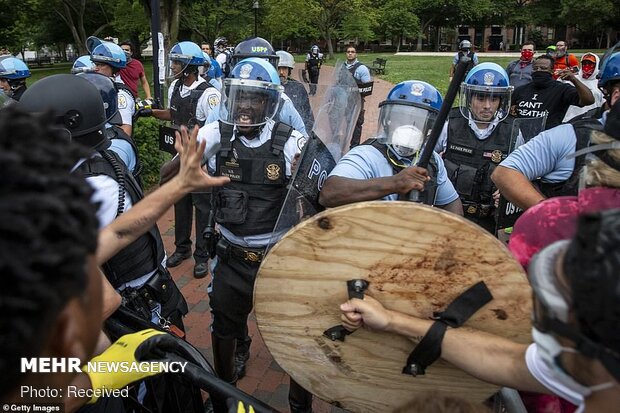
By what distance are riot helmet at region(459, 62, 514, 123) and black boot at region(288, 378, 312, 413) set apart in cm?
241

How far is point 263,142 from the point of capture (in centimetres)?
300

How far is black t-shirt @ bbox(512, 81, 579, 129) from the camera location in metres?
5.45

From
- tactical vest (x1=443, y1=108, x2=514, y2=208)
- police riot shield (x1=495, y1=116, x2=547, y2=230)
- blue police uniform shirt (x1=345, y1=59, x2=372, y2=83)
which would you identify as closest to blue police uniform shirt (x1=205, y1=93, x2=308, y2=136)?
tactical vest (x1=443, y1=108, x2=514, y2=208)

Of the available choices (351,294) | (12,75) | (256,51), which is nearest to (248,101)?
(351,294)

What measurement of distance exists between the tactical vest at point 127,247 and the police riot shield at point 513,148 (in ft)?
6.99

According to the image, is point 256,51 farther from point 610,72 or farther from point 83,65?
point 610,72

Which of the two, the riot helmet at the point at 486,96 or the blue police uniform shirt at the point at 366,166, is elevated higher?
the riot helmet at the point at 486,96

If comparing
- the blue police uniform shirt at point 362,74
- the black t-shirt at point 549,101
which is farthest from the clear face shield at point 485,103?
the blue police uniform shirt at point 362,74

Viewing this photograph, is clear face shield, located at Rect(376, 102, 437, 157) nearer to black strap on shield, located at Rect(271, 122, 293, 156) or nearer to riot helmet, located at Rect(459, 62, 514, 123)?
black strap on shield, located at Rect(271, 122, 293, 156)

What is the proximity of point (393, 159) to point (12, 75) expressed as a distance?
17.9ft

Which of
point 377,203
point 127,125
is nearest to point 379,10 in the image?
point 127,125

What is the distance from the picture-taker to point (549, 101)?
215 inches

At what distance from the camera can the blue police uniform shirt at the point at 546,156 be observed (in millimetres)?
2566

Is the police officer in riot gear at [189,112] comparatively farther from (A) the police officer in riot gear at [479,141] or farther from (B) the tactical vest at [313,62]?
(B) the tactical vest at [313,62]
